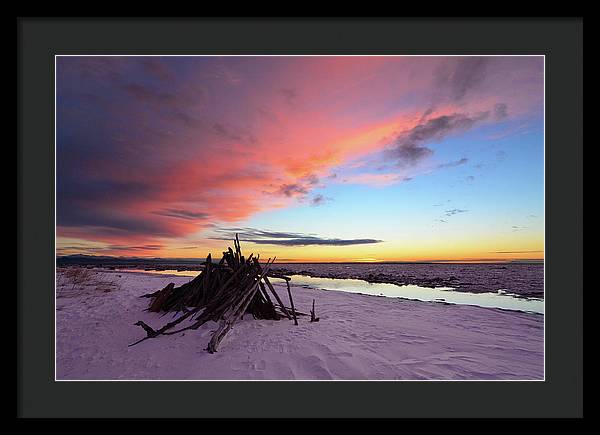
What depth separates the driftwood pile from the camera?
6289mm

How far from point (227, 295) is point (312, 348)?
2.83 meters

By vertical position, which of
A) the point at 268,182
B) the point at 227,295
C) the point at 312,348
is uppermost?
the point at 268,182

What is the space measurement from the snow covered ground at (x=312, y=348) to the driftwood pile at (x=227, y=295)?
13.6 inches

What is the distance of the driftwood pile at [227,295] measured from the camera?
6289mm

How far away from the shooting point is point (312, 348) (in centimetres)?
466

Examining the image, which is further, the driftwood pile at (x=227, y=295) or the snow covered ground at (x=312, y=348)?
the driftwood pile at (x=227, y=295)

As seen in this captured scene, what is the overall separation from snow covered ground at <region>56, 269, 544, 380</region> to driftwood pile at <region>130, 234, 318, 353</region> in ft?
1.13

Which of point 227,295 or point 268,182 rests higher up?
point 268,182

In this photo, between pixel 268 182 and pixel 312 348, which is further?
pixel 268 182

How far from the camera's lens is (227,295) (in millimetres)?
6688

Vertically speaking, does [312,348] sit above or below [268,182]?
below

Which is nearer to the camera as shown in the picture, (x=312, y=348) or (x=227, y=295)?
(x=312, y=348)
